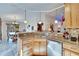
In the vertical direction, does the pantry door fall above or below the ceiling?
below

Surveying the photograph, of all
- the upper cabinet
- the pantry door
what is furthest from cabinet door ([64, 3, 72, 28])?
the pantry door

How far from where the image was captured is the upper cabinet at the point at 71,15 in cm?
213

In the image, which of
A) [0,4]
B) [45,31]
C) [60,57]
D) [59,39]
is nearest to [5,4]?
[0,4]

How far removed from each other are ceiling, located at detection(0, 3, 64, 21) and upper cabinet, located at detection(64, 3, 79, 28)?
0.13 m

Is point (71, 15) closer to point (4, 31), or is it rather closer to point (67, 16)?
point (67, 16)

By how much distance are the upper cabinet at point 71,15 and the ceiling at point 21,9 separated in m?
0.13

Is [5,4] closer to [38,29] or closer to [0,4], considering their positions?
[0,4]

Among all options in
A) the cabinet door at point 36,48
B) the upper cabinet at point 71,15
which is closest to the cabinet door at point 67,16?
the upper cabinet at point 71,15

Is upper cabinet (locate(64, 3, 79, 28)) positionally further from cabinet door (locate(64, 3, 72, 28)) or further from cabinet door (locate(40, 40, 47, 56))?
cabinet door (locate(40, 40, 47, 56))

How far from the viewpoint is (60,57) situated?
213 centimetres

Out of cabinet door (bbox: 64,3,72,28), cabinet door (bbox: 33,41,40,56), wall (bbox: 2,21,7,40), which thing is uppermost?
cabinet door (bbox: 64,3,72,28)

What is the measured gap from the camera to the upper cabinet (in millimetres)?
2134

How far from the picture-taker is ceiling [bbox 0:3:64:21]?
2.14 meters

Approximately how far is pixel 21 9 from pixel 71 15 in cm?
70
